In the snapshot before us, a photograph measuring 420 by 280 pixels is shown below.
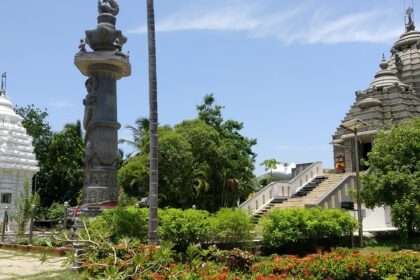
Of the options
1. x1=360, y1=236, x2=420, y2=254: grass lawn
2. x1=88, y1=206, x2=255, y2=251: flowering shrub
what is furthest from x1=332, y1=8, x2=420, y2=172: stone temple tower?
x1=88, y1=206, x2=255, y2=251: flowering shrub

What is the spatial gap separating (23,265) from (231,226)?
5642 mm

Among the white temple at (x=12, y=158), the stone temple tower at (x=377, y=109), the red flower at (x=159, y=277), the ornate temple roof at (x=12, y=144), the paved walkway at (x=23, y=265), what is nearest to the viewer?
the red flower at (x=159, y=277)

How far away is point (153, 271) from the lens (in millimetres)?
6500

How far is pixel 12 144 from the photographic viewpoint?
29.0 metres

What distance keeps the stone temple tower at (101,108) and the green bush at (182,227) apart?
4.49 meters

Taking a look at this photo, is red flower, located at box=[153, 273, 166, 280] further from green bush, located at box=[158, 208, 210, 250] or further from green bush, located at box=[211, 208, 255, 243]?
green bush, located at box=[211, 208, 255, 243]

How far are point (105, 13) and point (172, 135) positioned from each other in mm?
9254

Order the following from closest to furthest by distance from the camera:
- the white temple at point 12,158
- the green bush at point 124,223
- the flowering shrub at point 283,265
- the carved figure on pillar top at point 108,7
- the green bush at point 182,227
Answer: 1. the flowering shrub at point 283,265
2. the green bush at point 124,223
3. the green bush at point 182,227
4. the carved figure on pillar top at point 108,7
5. the white temple at point 12,158

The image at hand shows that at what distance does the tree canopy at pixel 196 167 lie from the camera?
86.1 ft

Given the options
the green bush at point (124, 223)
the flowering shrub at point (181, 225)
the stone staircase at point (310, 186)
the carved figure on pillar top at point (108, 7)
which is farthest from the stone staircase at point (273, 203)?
the carved figure on pillar top at point (108, 7)

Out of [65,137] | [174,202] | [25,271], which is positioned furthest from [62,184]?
[25,271]

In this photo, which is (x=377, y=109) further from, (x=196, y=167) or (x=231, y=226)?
(x=231, y=226)

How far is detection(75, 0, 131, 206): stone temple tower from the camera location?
17.4 m

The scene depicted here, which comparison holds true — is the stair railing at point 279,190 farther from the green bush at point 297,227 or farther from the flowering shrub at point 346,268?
the flowering shrub at point 346,268
